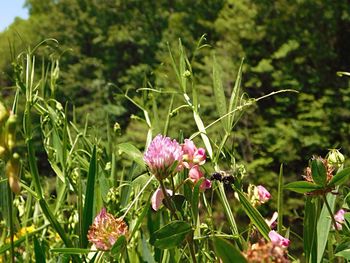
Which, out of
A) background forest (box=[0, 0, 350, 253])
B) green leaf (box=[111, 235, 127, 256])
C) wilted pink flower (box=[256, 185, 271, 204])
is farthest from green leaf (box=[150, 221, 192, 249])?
background forest (box=[0, 0, 350, 253])

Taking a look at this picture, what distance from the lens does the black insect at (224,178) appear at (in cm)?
39

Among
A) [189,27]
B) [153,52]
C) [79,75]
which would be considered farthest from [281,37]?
[79,75]


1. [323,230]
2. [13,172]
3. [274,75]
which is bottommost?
[274,75]

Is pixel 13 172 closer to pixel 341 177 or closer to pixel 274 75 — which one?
pixel 341 177

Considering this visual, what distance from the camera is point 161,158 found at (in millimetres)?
339

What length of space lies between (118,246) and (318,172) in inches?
4.3

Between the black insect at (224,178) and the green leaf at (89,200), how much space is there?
72 mm

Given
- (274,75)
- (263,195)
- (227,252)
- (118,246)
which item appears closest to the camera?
(227,252)

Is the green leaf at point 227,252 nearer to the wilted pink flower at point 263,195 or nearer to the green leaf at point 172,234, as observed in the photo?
the green leaf at point 172,234

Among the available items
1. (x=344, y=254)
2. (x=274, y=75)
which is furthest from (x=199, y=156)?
(x=274, y=75)

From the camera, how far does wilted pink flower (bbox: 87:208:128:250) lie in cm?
35

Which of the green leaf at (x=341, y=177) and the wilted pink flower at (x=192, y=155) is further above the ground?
the wilted pink flower at (x=192, y=155)

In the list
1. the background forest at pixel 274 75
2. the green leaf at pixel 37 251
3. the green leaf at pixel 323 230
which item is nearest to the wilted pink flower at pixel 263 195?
the green leaf at pixel 323 230

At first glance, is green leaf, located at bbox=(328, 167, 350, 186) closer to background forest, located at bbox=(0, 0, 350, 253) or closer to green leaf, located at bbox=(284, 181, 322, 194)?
green leaf, located at bbox=(284, 181, 322, 194)
